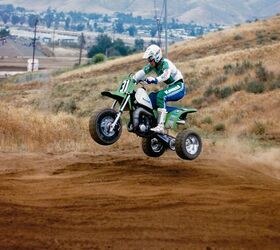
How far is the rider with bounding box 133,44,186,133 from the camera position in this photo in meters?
11.8

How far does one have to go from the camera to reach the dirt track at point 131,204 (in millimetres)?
7395

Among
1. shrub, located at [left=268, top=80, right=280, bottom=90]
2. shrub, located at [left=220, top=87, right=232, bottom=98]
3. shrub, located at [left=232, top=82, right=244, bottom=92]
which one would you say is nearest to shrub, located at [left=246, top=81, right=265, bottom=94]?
shrub, located at [left=268, top=80, right=280, bottom=90]

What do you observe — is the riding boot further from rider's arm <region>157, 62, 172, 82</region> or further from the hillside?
the hillside

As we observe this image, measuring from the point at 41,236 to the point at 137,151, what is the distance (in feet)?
23.8

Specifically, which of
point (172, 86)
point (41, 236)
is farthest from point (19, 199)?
point (172, 86)

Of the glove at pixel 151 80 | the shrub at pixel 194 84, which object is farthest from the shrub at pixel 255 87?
the glove at pixel 151 80

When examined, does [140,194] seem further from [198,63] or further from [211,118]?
[198,63]

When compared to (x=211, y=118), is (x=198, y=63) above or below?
above

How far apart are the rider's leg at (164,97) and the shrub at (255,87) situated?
17007 millimetres

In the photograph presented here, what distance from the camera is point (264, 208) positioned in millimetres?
9148

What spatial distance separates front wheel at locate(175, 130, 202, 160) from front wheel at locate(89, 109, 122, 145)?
1289 mm

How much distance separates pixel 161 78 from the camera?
1186 cm

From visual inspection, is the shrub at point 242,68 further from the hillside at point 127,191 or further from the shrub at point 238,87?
the hillside at point 127,191

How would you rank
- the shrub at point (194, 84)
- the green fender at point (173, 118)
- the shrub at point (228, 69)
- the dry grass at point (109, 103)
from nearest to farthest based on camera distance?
the green fender at point (173, 118), the dry grass at point (109, 103), the shrub at point (194, 84), the shrub at point (228, 69)
